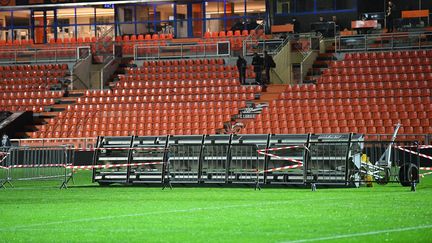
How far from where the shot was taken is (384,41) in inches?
1727

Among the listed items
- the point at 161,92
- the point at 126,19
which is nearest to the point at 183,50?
the point at 161,92

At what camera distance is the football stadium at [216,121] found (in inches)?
656

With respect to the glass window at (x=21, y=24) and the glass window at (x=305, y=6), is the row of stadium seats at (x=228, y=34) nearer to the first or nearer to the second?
the glass window at (x=305, y=6)

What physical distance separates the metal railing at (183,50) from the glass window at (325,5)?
6.74m

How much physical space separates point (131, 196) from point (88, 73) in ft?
93.0

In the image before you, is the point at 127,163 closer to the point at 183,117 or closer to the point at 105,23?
the point at 183,117

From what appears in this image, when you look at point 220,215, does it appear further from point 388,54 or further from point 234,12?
point 234,12

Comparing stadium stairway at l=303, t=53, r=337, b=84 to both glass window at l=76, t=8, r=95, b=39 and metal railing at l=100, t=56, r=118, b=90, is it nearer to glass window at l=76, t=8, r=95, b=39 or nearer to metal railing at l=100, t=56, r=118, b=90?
metal railing at l=100, t=56, r=118, b=90

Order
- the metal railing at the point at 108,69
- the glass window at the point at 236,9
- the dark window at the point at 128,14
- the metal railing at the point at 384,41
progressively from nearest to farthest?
the metal railing at the point at 384,41 < the metal railing at the point at 108,69 < the glass window at the point at 236,9 < the dark window at the point at 128,14

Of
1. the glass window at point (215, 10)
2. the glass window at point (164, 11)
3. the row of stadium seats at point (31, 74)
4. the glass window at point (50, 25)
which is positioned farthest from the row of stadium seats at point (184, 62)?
the glass window at point (50, 25)

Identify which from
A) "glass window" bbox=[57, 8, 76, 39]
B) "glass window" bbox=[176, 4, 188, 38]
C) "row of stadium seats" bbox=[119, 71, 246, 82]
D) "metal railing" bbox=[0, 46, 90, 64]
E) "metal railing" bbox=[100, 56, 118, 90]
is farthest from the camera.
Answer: "glass window" bbox=[57, 8, 76, 39]

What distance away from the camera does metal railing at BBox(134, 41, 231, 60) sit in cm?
4731

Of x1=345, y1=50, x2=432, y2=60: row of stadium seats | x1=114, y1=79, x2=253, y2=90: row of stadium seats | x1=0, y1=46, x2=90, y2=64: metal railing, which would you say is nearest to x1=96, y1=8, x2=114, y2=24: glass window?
x1=0, y1=46, x2=90, y2=64: metal railing

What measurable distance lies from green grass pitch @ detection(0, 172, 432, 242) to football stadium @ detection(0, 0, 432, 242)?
42 mm
